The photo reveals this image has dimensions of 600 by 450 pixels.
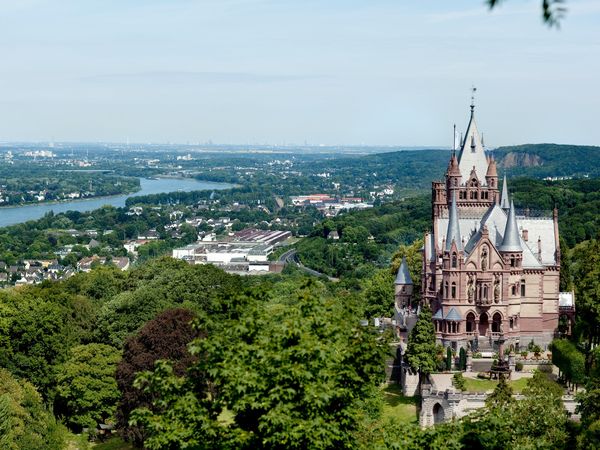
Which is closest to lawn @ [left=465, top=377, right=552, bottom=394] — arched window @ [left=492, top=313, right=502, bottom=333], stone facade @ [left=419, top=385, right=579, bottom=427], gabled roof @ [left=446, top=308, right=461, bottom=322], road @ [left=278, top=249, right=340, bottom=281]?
stone facade @ [left=419, top=385, right=579, bottom=427]

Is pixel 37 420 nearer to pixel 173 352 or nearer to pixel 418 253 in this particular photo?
pixel 173 352

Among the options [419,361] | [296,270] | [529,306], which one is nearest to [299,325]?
[419,361]

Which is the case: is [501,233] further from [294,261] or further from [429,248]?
[294,261]

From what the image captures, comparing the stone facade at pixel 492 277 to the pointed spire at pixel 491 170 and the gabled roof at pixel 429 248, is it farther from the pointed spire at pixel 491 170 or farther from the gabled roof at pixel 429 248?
the pointed spire at pixel 491 170

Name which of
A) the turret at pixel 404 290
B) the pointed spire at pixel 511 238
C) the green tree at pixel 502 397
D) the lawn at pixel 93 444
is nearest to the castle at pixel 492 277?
the pointed spire at pixel 511 238

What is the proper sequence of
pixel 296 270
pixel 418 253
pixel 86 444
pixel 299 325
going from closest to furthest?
pixel 299 325 → pixel 86 444 → pixel 418 253 → pixel 296 270

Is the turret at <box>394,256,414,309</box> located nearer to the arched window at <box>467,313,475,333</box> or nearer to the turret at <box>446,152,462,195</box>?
the turret at <box>446,152,462,195</box>

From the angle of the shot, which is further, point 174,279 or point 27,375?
point 174,279

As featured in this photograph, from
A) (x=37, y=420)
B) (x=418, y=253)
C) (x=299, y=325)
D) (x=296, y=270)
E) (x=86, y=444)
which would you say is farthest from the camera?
(x=296, y=270)

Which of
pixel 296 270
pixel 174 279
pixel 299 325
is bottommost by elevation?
pixel 296 270
